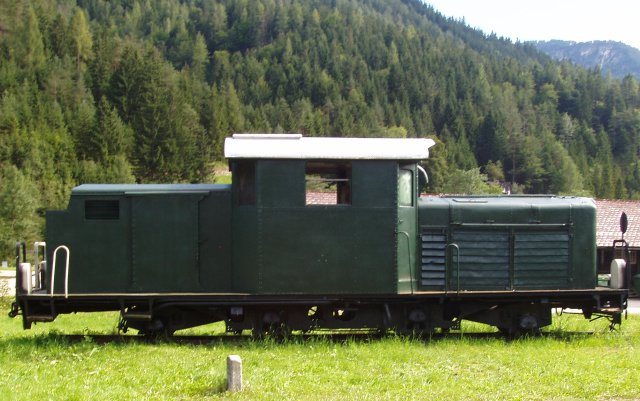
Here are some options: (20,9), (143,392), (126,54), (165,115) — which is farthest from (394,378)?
(20,9)

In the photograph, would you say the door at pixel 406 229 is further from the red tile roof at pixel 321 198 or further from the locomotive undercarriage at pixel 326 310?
the red tile roof at pixel 321 198

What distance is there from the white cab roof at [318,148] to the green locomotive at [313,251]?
0.08 ft

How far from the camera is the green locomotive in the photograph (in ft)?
39.0

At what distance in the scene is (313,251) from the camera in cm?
1194

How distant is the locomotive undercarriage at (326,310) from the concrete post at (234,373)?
3.59 m

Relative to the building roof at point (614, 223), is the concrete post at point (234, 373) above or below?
above

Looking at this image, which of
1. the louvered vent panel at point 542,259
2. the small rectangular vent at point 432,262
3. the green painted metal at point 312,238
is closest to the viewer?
the green painted metal at point 312,238

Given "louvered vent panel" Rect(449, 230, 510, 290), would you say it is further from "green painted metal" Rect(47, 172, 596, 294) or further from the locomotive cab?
the locomotive cab

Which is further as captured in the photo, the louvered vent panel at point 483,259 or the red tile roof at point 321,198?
the louvered vent panel at point 483,259

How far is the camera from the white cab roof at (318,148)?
38.7 ft

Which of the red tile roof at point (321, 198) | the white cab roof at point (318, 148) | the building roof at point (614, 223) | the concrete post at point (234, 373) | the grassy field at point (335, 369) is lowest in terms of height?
the building roof at point (614, 223)

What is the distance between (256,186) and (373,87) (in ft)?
480

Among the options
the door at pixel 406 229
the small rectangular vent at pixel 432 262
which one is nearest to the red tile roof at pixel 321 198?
the door at pixel 406 229

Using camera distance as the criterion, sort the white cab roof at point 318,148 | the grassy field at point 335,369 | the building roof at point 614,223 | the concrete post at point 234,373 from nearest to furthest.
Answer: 1. the concrete post at point 234,373
2. the grassy field at point 335,369
3. the white cab roof at point 318,148
4. the building roof at point 614,223
